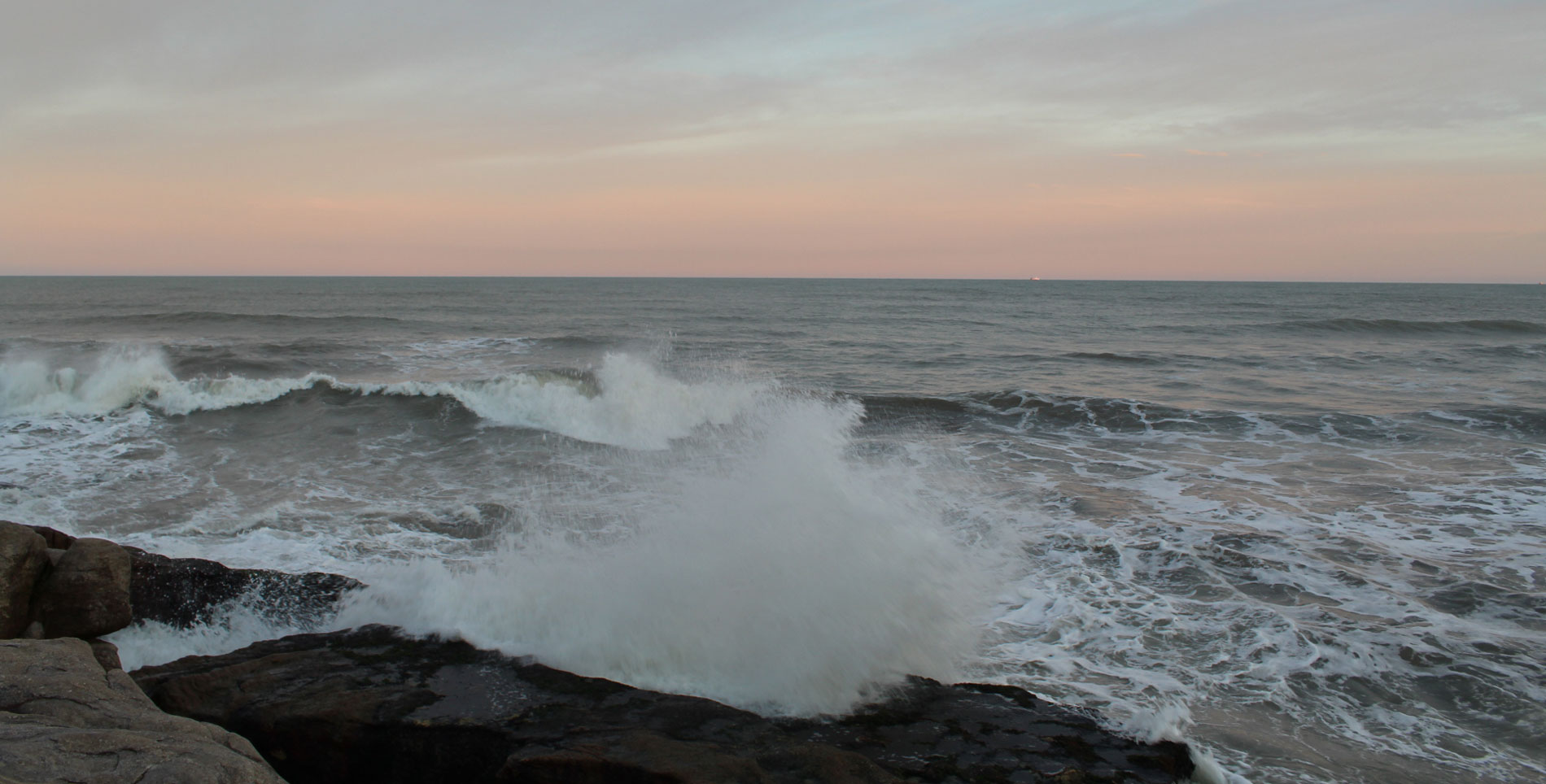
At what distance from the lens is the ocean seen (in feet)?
15.4

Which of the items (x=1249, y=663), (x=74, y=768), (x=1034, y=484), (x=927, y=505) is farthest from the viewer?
(x=1034, y=484)

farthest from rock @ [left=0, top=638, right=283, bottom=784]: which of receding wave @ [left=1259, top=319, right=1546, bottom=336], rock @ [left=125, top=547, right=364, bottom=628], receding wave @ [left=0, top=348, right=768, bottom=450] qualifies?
receding wave @ [left=1259, top=319, right=1546, bottom=336]

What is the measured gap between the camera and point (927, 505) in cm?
853

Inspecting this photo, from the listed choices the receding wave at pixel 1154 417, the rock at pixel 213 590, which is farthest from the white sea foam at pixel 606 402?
the rock at pixel 213 590

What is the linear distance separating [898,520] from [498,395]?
1003cm

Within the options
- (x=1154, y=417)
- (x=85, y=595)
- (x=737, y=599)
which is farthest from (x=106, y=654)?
(x=1154, y=417)

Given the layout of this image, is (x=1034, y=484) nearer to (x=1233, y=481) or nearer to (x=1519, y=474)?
(x=1233, y=481)

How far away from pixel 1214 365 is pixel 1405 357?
6559mm

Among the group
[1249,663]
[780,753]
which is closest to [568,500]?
[780,753]

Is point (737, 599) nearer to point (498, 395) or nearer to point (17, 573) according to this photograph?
point (17, 573)

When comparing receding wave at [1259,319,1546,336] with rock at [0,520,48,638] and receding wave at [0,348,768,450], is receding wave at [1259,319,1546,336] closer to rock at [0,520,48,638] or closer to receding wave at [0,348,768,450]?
receding wave at [0,348,768,450]

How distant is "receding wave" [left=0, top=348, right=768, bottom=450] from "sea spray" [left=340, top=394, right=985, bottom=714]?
611 cm

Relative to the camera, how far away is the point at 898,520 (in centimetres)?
686

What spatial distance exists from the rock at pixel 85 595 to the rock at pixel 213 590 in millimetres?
396
